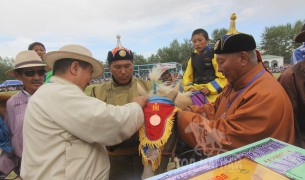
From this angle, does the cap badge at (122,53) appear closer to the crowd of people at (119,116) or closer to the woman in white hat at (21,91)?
the crowd of people at (119,116)

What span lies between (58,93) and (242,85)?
1620 millimetres

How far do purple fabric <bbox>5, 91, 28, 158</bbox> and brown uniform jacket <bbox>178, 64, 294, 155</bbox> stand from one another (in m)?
2.13

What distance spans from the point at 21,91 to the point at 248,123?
2904mm

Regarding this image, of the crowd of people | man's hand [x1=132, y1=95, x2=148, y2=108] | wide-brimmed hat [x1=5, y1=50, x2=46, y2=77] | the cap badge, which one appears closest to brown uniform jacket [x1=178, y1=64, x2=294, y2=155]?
the crowd of people

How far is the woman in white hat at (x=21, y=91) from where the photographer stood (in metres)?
2.97

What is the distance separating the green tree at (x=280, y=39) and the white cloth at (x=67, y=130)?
→ 260ft

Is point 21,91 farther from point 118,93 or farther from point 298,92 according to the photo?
point 298,92

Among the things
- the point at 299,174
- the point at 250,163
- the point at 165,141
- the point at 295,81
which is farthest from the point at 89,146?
the point at 295,81

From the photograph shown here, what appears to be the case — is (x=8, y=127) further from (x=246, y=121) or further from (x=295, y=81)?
(x=295, y=81)

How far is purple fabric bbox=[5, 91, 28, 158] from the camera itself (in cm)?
296

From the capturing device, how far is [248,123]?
1.88m

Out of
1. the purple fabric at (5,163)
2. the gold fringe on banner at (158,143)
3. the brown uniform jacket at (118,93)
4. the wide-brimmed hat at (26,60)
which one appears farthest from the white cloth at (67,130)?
the wide-brimmed hat at (26,60)

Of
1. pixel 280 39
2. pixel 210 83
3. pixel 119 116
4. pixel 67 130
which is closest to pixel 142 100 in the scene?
pixel 119 116

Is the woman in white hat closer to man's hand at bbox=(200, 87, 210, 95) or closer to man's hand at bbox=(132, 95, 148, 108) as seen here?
man's hand at bbox=(132, 95, 148, 108)
